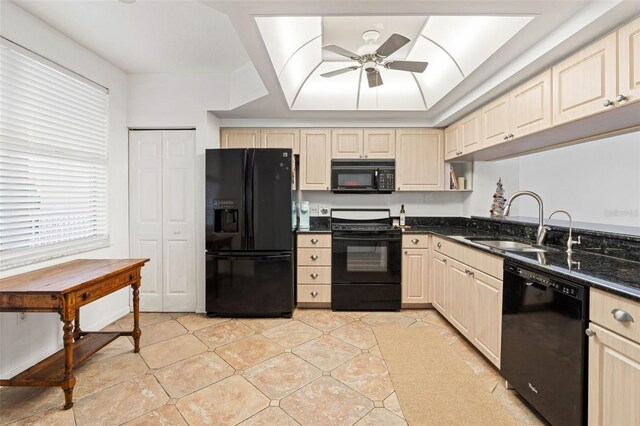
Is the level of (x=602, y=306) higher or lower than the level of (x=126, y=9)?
lower

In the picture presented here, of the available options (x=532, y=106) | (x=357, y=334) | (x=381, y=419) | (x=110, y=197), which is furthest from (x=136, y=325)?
(x=532, y=106)

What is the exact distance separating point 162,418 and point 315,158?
2860mm

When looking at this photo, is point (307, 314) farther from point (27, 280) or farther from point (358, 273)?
point (27, 280)

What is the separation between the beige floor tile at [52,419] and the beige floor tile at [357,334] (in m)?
1.90

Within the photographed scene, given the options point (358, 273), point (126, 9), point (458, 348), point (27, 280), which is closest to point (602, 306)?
point (458, 348)

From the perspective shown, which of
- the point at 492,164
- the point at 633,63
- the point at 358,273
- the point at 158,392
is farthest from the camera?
the point at 492,164

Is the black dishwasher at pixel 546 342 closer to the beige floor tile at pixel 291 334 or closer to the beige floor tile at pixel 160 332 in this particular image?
the beige floor tile at pixel 291 334

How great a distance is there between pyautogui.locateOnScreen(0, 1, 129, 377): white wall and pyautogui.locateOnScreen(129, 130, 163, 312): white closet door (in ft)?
0.25

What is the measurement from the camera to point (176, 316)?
10.1 ft

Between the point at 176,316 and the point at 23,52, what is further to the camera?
the point at 176,316

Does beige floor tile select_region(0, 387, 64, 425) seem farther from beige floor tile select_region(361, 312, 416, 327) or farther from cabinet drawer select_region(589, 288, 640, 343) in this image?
cabinet drawer select_region(589, 288, 640, 343)

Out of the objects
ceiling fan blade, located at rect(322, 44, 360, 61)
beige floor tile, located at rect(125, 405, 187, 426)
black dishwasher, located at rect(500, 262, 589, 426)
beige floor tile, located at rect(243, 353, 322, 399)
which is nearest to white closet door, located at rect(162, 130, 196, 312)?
beige floor tile, located at rect(243, 353, 322, 399)

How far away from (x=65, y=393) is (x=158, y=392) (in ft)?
1.69

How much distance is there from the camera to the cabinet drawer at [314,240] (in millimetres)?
3244
